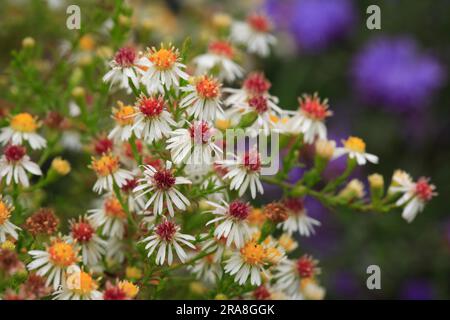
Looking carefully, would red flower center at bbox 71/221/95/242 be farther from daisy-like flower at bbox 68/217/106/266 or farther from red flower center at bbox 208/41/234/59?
red flower center at bbox 208/41/234/59

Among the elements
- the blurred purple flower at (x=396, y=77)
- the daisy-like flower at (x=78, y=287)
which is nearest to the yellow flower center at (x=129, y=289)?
the daisy-like flower at (x=78, y=287)

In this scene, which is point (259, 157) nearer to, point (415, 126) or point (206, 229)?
point (206, 229)

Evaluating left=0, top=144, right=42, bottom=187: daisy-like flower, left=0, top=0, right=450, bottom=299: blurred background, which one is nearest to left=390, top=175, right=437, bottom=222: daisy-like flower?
left=0, top=144, right=42, bottom=187: daisy-like flower

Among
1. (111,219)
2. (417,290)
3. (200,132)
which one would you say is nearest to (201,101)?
(200,132)

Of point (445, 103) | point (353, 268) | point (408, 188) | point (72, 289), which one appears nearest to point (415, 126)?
point (445, 103)

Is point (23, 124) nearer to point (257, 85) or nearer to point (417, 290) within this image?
point (257, 85)

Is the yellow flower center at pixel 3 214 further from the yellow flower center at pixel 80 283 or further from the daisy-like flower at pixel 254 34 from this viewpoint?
the daisy-like flower at pixel 254 34
